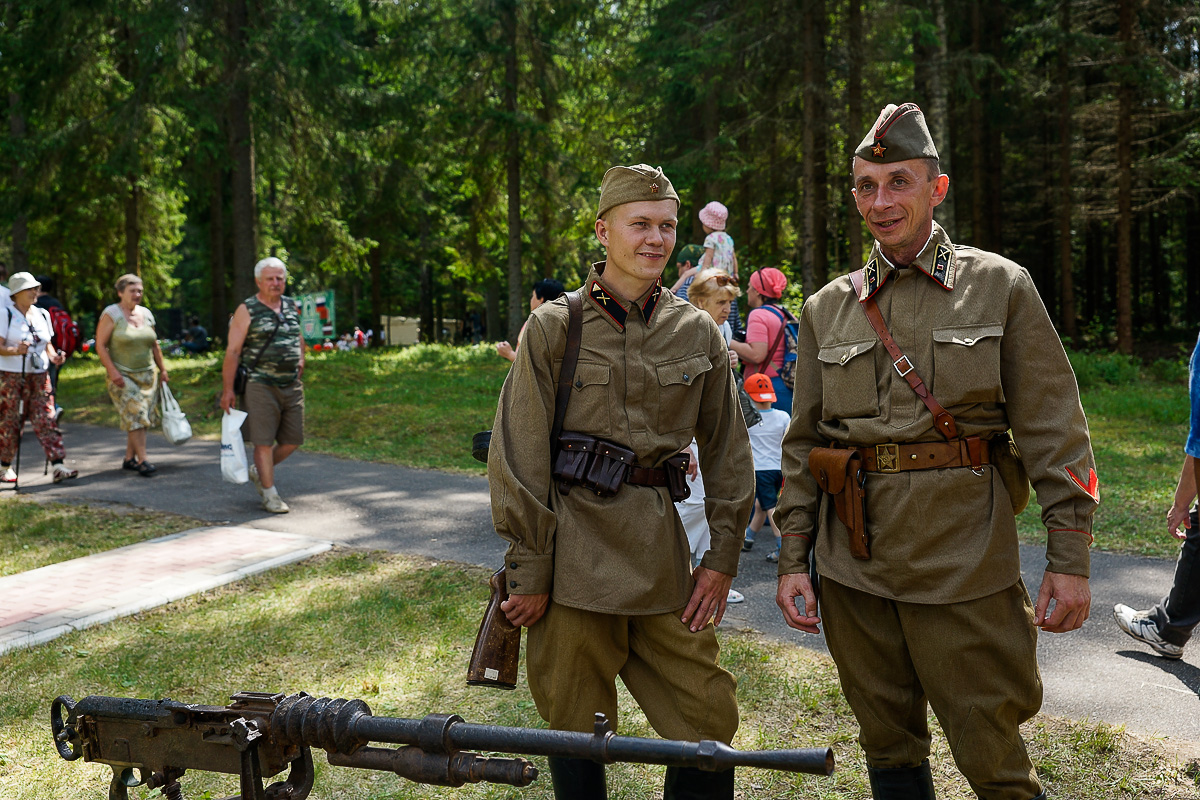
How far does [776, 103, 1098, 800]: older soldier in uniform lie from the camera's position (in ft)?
8.46

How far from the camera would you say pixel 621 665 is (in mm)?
2912

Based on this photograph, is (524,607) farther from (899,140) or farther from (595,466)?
(899,140)

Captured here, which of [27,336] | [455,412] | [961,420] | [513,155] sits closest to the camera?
[961,420]

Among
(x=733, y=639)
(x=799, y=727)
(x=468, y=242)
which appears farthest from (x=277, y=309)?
(x=468, y=242)

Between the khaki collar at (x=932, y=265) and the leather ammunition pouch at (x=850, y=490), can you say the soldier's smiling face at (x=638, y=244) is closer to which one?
the khaki collar at (x=932, y=265)

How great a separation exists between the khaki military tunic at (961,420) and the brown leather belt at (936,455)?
2 centimetres

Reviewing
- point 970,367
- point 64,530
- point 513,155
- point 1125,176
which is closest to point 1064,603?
point 970,367

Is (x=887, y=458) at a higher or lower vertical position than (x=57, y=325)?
lower

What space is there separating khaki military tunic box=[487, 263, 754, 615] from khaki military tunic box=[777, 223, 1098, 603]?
444 millimetres

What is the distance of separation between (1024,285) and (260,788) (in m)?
2.36

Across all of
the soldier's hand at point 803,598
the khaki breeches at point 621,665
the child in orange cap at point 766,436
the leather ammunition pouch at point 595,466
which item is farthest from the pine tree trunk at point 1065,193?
the khaki breeches at point 621,665

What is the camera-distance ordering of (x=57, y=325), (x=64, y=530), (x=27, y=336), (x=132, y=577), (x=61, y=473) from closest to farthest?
(x=132, y=577)
(x=64, y=530)
(x=27, y=336)
(x=61, y=473)
(x=57, y=325)

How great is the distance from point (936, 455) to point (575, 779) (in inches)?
56.1

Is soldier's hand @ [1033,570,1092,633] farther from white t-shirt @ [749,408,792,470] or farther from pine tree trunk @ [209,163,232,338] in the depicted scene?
pine tree trunk @ [209,163,232,338]
